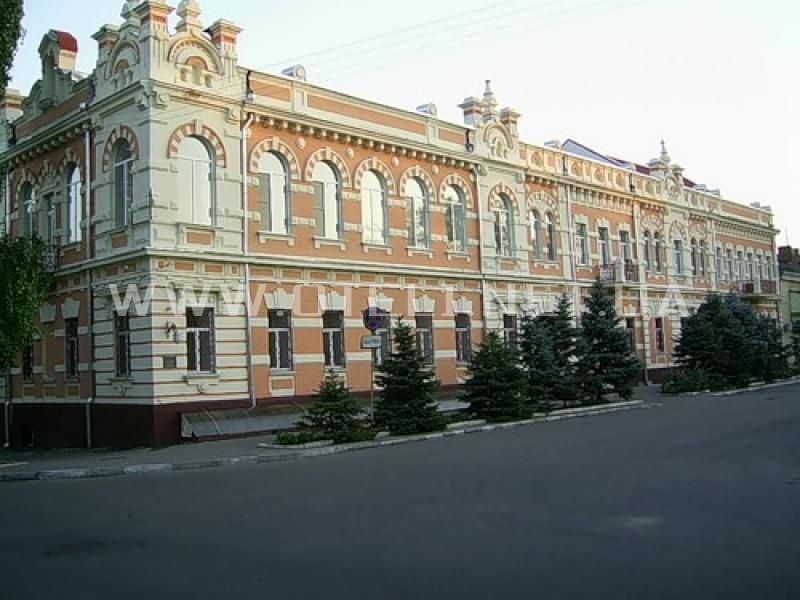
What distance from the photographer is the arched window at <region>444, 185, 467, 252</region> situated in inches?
1189

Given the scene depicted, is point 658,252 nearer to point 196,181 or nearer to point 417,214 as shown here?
point 417,214

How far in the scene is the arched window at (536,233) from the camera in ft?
112

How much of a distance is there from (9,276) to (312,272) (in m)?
8.16

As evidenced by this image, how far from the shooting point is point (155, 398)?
20938 mm

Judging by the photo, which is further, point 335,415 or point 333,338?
point 333,338

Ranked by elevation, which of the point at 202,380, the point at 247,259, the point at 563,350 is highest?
Result: the point at 247,259

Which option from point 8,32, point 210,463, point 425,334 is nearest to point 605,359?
point 425,334

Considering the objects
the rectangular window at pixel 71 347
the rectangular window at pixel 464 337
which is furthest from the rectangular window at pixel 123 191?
the rectangular window at pixel 464 337

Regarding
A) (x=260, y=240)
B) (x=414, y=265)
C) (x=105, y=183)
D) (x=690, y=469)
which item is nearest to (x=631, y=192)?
(x=414, y=265)

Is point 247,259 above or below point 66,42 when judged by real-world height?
below

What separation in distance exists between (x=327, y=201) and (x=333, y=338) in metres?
4.21

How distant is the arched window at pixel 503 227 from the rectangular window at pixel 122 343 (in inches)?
576

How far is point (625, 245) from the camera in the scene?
130 feet

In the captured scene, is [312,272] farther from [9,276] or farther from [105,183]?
[9,276]
